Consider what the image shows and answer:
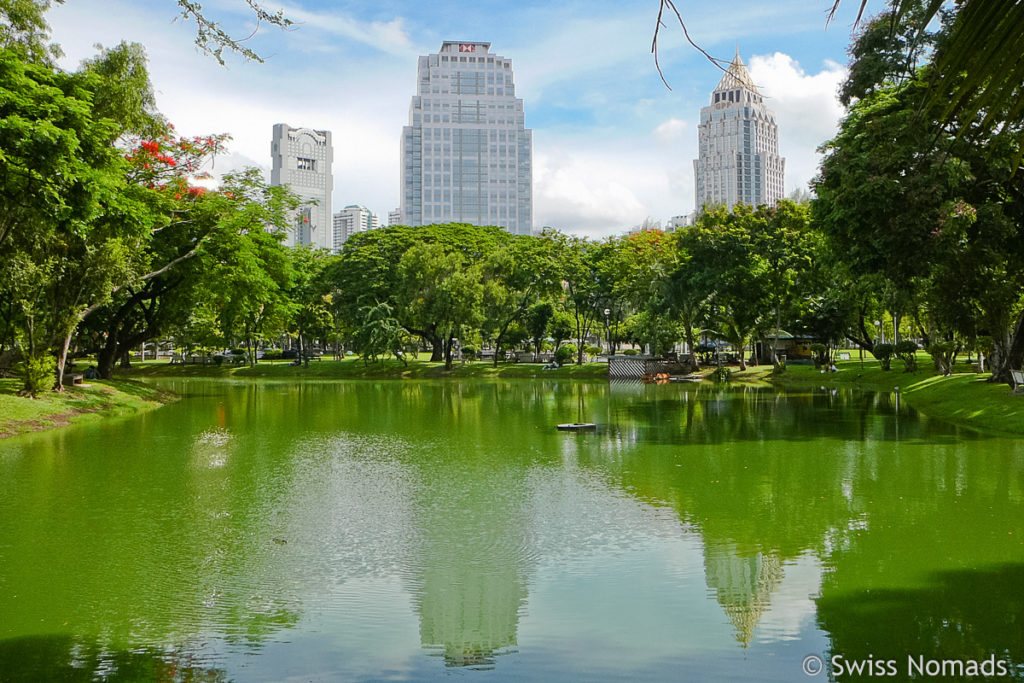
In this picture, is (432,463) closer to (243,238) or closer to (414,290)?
(243,238)

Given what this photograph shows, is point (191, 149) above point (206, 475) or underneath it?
above

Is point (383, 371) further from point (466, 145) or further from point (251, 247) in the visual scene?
point (466, 145)

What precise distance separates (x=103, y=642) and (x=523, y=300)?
151 feet

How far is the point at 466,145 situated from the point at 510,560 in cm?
16088

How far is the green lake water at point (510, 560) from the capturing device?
208 inches

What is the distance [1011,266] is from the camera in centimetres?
2128

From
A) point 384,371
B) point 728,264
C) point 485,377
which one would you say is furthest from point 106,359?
point 728,264

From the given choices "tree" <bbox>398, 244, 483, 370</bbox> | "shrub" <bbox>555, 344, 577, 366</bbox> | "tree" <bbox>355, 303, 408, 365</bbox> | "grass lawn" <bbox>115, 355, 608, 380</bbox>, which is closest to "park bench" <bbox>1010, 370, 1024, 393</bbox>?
"grass lawn" <bbox>115, 355, 608, 380</bbox>

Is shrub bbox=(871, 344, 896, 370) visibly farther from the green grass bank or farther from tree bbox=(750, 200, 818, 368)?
Result: the green grass bank

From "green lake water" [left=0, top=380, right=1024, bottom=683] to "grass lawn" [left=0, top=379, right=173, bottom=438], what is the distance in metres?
2.90

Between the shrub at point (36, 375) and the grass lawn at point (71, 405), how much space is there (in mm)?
270

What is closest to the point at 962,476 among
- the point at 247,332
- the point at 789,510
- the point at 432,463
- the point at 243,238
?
the point at 789,510

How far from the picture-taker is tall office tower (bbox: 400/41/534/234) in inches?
6348

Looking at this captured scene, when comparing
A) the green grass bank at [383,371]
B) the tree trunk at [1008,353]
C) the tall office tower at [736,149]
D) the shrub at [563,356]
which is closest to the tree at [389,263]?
the green grass bank at [383,371]
